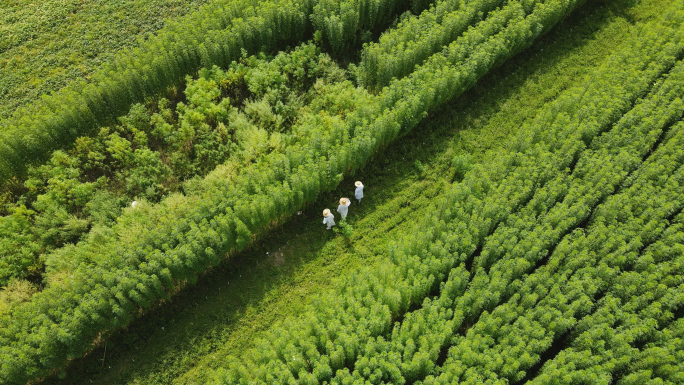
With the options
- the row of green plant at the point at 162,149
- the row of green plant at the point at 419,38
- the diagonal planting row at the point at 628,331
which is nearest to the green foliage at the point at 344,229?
the row of green plant at the point at 162,149

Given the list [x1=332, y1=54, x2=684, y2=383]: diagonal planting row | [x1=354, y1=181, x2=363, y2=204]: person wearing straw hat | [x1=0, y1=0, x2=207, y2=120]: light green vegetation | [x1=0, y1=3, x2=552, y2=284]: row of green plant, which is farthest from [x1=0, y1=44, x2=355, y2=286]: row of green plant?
[x1=332, y1=54, x2=684, y2=383]: diagonal planting row

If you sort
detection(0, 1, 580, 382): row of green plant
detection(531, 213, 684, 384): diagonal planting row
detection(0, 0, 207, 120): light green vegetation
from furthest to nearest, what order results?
detection(0, 0, 207, 120): light green vegetation < detection(0, 1, 580, 382): row of green plant < detection(531, 213, 684, 384): diagonal planting row

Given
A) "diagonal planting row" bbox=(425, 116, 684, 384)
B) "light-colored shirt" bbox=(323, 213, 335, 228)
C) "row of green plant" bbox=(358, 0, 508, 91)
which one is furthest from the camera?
"row of green plant" bbox=(358, 0, 508, 91)

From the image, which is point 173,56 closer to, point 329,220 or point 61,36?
point 61,36

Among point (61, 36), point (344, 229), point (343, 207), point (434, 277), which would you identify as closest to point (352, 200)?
point (343, 207)

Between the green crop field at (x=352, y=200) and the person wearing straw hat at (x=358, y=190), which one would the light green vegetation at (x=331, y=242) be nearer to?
the green crop field at (x=352, y=200)

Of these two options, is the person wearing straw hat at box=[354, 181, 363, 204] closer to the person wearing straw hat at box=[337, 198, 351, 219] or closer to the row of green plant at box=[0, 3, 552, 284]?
the person wearing straw hat at box=[337, 198, 351, 219]
